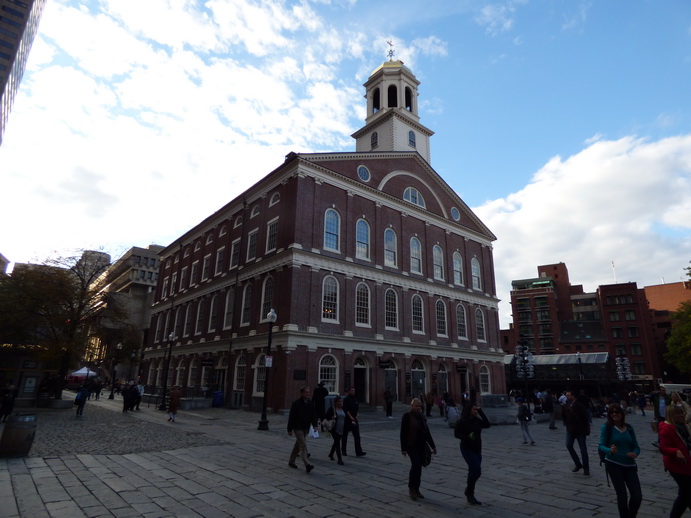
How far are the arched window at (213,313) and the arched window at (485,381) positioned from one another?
969 inches

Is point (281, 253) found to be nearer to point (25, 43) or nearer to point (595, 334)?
point (595, 334)

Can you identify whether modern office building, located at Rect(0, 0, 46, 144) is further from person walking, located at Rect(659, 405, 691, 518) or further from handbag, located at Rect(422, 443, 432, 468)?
person walking, located at Rect(659, 405, 691, 518)

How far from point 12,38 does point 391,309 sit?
7263 cm

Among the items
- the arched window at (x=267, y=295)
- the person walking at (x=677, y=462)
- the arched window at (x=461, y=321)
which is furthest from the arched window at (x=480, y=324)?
the person walking at (x=677, y=462)

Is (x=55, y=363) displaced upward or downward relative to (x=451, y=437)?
upward

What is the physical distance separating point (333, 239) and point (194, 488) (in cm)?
2294

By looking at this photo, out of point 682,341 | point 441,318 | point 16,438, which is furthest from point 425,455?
point 682,341

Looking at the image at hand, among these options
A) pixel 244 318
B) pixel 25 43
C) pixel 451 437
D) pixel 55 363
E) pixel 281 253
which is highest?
pixel 25 43

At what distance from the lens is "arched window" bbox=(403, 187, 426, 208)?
121 ft

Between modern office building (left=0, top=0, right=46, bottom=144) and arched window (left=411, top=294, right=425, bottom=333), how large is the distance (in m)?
72.3

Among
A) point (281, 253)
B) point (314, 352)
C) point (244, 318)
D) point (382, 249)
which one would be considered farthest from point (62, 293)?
point (382, 249)

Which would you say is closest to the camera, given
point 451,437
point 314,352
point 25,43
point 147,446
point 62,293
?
point 147,446

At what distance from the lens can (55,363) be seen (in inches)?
1196

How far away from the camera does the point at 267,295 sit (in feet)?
97.9
